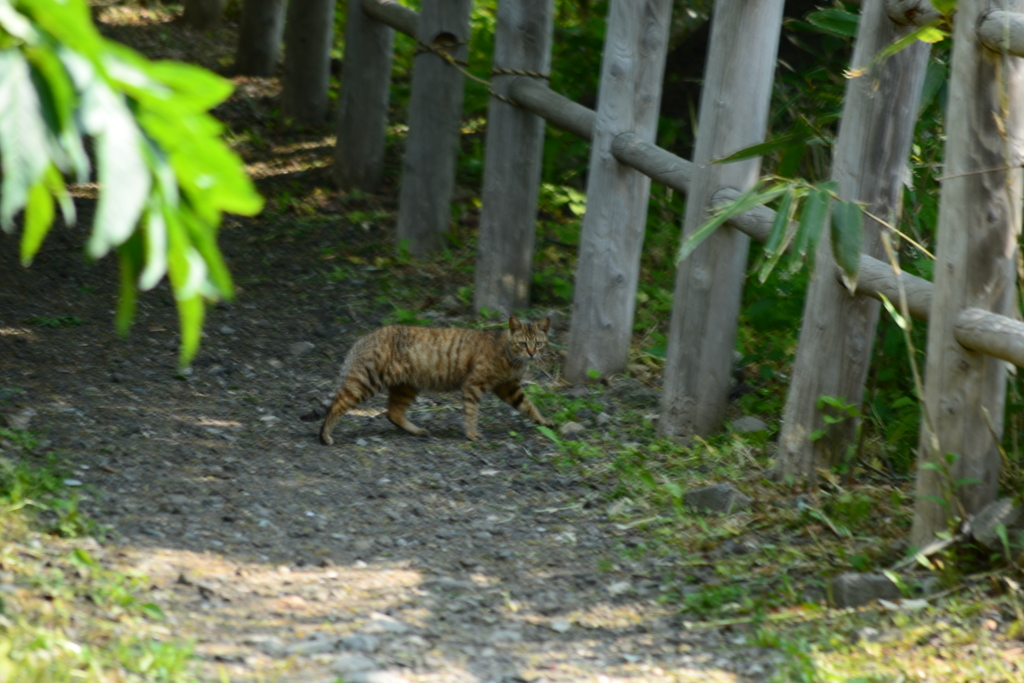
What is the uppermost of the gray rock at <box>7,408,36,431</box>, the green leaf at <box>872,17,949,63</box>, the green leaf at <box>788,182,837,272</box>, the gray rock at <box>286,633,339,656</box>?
the green leaf at <box>872,17,949,63</box>

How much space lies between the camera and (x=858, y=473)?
4516 mm

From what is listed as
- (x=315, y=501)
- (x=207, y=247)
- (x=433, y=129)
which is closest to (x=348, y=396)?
(x=315, y=501)

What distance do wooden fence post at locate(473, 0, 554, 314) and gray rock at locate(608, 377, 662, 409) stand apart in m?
1.43

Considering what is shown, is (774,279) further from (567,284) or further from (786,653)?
(786,653)

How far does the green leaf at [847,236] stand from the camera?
3623 mm

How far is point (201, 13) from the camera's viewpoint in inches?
500

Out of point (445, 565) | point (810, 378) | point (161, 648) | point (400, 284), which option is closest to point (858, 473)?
point (810, 378)

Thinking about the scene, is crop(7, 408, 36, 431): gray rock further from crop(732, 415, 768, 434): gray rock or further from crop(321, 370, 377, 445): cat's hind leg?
crop(732, 415, 768, 434): gray rock

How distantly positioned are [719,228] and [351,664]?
10.1 ft

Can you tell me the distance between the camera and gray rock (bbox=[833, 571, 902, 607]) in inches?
132

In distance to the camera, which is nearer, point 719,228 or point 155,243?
point 155,243

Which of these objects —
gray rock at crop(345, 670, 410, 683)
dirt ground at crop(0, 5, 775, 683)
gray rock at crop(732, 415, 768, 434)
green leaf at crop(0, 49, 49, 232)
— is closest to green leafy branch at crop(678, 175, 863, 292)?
dirt ground at crop(0, 5, 775, 683)

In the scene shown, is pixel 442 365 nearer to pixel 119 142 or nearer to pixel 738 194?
pixel 738 194

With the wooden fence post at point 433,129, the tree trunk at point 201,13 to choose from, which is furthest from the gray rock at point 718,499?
the tree trunk at point 201,13
